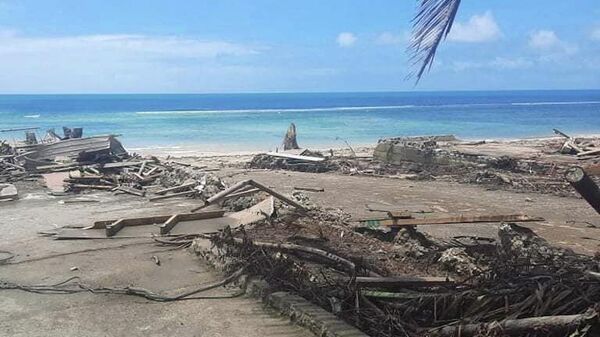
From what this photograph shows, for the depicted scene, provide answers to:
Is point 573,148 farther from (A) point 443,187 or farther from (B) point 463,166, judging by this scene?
(A) point 443,187

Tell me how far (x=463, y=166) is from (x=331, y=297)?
14620mm

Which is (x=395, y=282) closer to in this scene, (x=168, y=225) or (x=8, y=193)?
(x=168, y=225)

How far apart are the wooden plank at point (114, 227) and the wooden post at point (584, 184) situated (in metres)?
7.11

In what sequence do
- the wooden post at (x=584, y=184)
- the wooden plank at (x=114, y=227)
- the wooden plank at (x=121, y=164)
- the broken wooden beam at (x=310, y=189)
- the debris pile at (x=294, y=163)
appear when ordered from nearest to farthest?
the wooden post at (x=584, y=184) → the wooden plank at (x=114, y=227) → the broken wooden beam at (x=310, y=189) → the wooden plank at (x=121, y=164) → the debris pile at (x=294, y=163)

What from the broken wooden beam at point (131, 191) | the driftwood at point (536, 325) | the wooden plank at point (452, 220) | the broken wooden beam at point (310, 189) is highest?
the driftwood at point (536, 325)

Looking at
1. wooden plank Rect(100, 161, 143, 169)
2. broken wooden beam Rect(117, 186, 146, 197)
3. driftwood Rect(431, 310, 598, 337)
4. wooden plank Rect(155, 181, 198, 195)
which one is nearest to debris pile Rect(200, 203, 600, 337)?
driftwood Rect(431, 310, 598, 337)

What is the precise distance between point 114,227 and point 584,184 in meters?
7.24

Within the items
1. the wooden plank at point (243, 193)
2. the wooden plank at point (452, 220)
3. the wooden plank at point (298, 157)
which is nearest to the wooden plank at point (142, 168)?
the wooden plank at point (298, 157)

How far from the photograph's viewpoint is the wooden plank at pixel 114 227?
9.19 metres

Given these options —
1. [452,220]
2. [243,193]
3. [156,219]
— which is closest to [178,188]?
[243,193]

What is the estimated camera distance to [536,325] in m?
3.77

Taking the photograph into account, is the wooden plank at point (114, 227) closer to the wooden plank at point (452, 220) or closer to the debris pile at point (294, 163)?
the wooden plank at point (452, 220)

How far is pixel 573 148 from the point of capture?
76.4ft

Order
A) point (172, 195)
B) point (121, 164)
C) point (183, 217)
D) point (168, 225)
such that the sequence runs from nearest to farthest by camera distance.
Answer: point (168, 225)
point (183, 217)
point (172, 195)
point (121, 164)
